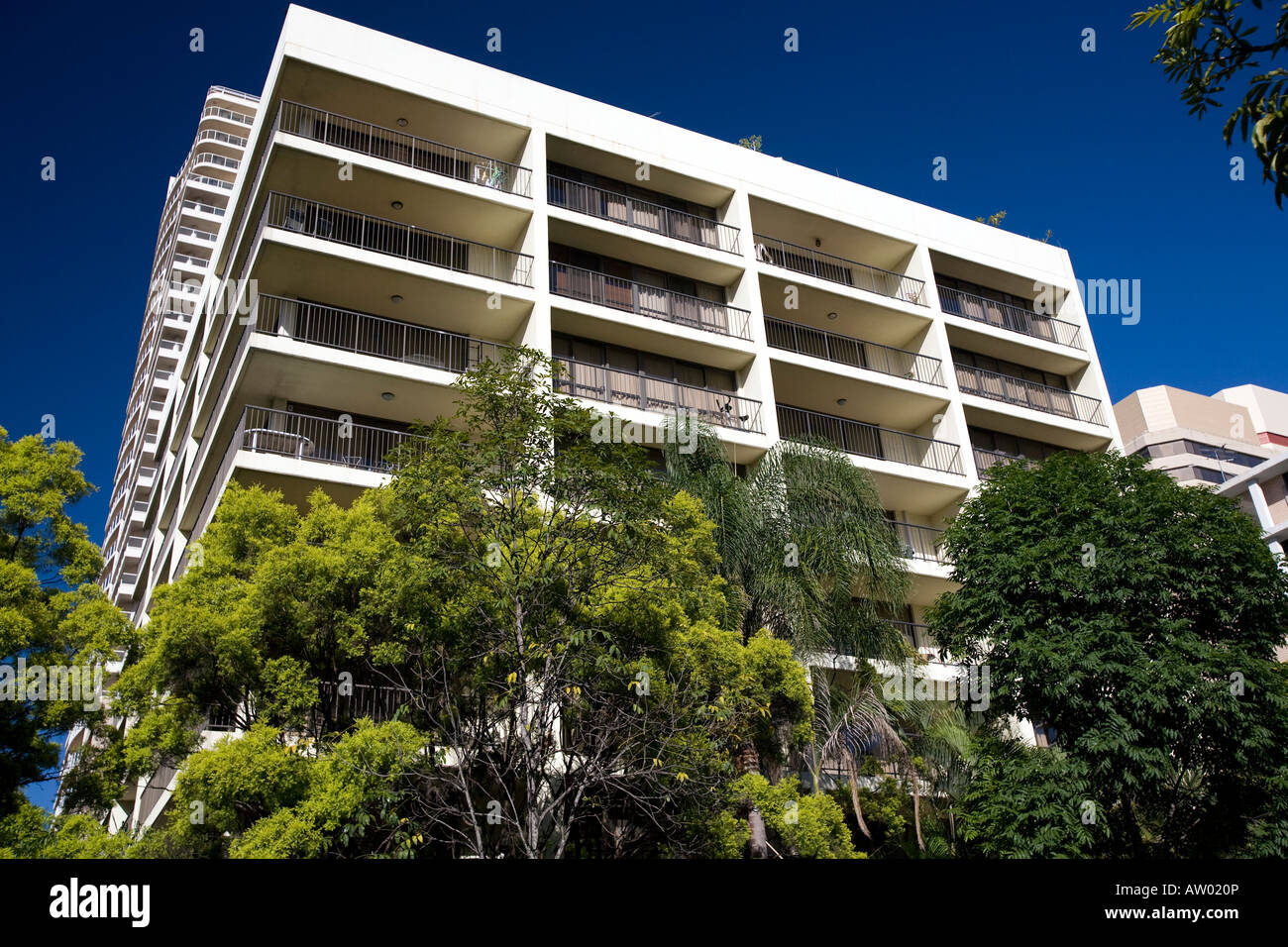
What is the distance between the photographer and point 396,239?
23.3m

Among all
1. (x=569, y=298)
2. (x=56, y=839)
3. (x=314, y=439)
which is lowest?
(x=56, y=839)

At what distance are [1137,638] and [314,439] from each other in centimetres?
1628

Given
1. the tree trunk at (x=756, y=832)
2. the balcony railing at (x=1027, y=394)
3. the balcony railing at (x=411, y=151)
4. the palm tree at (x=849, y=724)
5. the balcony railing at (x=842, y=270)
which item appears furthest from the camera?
the balcony railing at (x=1027, y=394)

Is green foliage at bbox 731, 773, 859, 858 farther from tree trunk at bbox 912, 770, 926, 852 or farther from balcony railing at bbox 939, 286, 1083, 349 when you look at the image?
balcony railing at bbox 939, 286, 1083, 349

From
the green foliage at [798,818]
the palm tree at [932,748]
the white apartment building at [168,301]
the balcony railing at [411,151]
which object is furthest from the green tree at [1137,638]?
the white apartment building at [168,301]

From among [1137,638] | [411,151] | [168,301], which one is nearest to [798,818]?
[1137,638]

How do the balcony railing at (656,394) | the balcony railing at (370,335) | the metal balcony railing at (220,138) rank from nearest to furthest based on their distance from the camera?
1. the balcony railing at (370,335)
2. the balcony railing at (656,394)
3. the metal balcony railing at (220,138)

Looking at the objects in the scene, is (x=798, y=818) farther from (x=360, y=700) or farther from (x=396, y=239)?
(x=396, y=239)

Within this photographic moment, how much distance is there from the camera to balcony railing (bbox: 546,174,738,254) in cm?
2497

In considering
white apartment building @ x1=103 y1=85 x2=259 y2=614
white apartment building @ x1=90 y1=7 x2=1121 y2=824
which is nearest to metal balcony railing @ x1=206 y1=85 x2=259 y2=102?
white apartment building @ x1=103 y1=85 x2=259 y2=614

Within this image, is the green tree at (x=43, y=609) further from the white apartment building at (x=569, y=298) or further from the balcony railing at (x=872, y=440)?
the balcony railing at (x=872, y=440)

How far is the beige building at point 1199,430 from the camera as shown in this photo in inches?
2367

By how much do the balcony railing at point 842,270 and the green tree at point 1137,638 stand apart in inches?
443
